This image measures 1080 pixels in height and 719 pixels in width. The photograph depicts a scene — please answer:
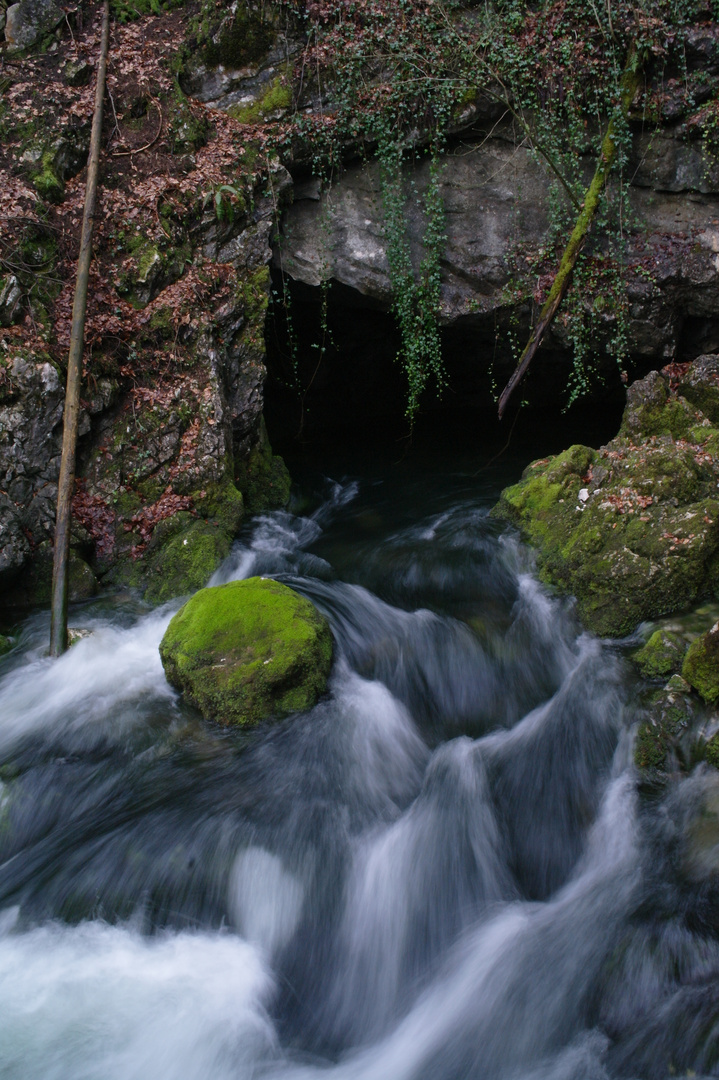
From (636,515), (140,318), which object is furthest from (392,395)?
(636,515)

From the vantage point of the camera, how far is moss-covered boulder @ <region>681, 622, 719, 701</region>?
426 centimetres

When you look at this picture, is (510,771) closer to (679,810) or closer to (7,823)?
(679,810)

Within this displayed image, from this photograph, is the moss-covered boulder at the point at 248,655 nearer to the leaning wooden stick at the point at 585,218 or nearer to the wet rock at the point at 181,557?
the wet rock at the point at 181,557

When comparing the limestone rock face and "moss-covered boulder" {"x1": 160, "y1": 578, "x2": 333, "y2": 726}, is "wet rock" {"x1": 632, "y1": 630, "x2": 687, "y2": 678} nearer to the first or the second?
"moss-covered boulder" {"x1": 160, "y1": 578, "x2": 333, "y2": 726}

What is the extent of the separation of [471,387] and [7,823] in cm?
998

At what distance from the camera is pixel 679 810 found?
13.2 feet

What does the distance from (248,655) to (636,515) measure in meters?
3.46

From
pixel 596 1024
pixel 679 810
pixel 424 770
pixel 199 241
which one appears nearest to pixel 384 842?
pixel 424 770

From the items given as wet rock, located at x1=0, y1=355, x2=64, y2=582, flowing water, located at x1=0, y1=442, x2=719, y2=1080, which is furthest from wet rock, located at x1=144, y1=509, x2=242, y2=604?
wet rock, located at x1=0, y1=355, x2=64, y2=582

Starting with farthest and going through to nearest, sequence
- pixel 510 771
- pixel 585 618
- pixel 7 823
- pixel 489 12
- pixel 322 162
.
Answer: pixel 322 162
pixel 489 12
pixel 585 618
pixel 510 771
pixel 7 823

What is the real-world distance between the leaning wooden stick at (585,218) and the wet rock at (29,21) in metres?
6.44

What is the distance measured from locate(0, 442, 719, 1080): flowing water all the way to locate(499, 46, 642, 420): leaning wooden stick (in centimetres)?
341

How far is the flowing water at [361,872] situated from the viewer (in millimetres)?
3180

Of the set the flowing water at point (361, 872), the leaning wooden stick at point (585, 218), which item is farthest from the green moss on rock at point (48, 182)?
the leaning wooden stick at point (585, 218)
